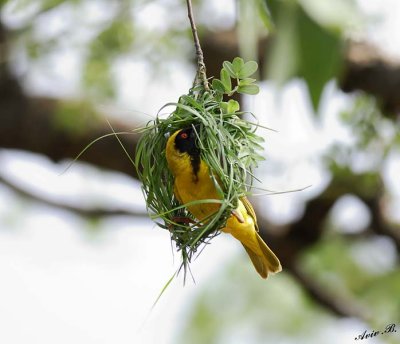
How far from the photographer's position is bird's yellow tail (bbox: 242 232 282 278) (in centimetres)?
215

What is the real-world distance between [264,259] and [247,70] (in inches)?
22.1

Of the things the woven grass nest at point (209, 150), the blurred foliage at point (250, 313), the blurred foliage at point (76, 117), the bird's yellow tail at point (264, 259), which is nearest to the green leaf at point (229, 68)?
the woven grass nest at point (209, 150)

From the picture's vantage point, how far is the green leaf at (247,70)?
181 cm

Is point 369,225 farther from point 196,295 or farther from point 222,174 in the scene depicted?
point 222,174

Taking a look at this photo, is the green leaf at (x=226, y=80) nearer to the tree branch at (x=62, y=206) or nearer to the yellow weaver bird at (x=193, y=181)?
the yellow weaver bird at (x=193, y=181)

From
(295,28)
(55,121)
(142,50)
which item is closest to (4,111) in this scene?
(55,121)

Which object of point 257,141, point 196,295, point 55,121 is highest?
point 257,141

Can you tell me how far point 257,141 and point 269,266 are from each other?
33 cm

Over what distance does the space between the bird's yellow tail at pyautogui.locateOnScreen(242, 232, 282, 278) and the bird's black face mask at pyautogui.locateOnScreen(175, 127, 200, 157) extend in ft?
0.98

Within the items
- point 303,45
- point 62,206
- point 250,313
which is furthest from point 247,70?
point 250,313

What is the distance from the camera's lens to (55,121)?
16.9 ft

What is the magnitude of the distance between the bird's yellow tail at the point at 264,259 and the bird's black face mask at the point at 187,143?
0.98 ft

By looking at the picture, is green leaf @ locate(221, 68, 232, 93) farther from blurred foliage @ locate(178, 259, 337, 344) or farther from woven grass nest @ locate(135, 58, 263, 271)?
blurred foliage @ locate(178, 259, 337, 344)

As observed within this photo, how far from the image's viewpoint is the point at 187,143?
1.99m
